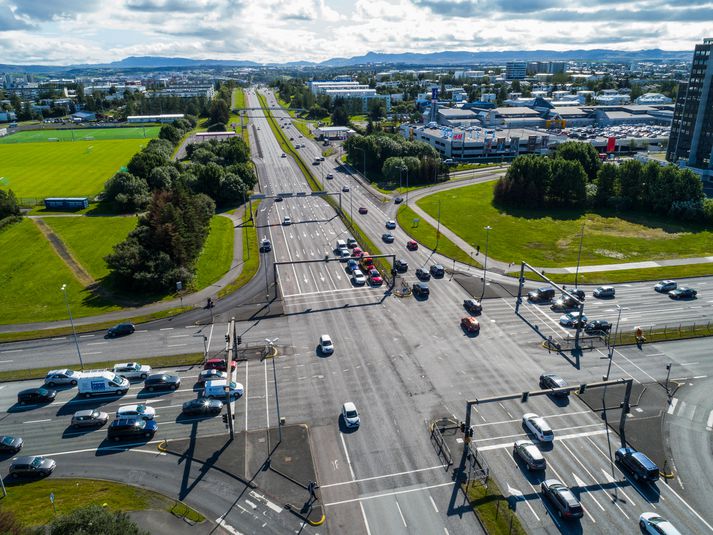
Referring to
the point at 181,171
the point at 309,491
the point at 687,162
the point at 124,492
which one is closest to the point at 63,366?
the point at 124,492

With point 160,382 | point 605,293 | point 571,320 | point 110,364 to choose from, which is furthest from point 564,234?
point 110,364

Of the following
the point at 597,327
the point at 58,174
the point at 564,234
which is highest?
the point at 58,174

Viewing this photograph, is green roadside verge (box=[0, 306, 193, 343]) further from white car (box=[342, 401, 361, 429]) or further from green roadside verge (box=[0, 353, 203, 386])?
white car (box=[342, 401, 361, 429])

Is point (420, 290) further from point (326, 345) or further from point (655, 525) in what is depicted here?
point (655, 525)

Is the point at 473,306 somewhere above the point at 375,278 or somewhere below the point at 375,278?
below

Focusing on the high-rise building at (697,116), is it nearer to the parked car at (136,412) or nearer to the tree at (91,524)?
the parked car at (136,412)

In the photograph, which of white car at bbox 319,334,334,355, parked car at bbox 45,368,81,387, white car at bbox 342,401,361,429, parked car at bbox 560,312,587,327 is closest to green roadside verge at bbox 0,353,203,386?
parked car at bbox 45,368,81,387

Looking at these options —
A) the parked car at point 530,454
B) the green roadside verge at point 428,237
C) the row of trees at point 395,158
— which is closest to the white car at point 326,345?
the parked car at point 530,454
